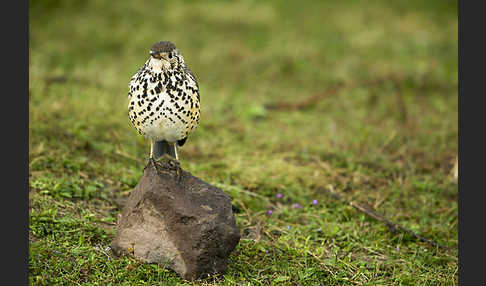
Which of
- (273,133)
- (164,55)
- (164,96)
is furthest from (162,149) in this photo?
(273,133)

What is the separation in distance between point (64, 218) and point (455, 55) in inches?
332

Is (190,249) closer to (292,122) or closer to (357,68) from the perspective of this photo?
(292,122)

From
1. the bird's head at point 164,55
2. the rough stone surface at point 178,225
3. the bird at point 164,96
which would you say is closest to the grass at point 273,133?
the rough stone surface at point 178,225

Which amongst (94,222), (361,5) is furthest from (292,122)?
(361,5)

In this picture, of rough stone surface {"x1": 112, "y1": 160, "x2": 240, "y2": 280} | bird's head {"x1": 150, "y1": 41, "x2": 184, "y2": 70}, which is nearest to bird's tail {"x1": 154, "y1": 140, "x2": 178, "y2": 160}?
rough stone surface {"x1": 112, "y1": 160, "x2": 240, "y2": 280}

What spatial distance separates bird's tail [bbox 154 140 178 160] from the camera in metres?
4.89

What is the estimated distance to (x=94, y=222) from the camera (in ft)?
16.8

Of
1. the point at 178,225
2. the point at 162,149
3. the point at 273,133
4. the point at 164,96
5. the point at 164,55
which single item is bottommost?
the point at 273,133

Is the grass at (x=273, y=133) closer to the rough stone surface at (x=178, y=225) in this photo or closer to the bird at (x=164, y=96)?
the rough stone surface at (x=178, y=225)

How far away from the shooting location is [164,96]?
4352mm

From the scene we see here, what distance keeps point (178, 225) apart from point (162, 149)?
2.60 ft

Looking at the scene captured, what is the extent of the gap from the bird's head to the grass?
158cm

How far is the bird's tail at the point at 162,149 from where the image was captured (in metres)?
4.89

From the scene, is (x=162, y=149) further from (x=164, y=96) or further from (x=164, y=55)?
(x=164, y=55)
